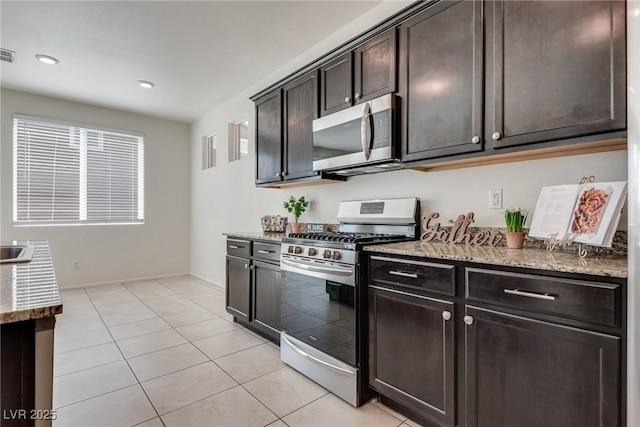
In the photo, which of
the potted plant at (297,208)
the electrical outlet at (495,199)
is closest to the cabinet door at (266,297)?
the potted plant at (297,208)

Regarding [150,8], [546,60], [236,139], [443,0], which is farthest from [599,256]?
[236,139]

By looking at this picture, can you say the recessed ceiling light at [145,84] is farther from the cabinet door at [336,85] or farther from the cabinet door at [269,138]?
the cabinet door at [336,85]

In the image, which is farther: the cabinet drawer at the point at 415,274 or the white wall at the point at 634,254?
the cabinet drawer at the point at 415,274

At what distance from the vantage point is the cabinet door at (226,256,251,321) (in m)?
3.00

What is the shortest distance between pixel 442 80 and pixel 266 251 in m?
1.83

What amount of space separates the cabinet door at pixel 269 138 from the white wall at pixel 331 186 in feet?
1.27

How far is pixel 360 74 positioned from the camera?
228 centimetres

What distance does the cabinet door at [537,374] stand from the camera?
1.12 metres

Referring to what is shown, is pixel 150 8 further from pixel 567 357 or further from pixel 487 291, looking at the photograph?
pixel 567 357

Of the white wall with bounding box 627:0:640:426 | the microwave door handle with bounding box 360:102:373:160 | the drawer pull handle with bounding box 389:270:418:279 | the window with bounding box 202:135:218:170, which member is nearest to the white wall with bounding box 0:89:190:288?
the window with bounding box 202:135:218:170

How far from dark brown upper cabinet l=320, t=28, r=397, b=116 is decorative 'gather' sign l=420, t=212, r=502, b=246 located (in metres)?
0.92

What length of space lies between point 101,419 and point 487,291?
210 cm

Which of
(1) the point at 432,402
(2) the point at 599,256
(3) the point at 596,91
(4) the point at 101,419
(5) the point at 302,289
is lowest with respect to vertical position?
(4) the point at 101,419

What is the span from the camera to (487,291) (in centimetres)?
139
